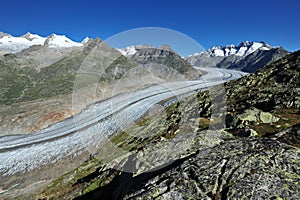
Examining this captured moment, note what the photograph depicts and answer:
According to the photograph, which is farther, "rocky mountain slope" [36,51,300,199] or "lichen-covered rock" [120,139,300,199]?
"rocky mountain slope" [36,51,300,199]

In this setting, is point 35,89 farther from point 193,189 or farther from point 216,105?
point 193,189

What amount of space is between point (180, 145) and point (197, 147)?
1.84 m

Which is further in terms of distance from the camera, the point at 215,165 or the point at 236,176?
the point at 215,165

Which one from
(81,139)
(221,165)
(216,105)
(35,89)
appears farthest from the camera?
(35,89)

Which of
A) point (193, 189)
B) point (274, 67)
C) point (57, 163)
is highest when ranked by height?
point (274, 67)

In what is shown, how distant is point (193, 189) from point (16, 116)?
10464 centimetres

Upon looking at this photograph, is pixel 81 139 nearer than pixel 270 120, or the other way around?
pixel 270 120

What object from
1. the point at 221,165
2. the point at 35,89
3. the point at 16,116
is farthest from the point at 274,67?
the point at 35,89

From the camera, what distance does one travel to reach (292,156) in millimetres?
15156

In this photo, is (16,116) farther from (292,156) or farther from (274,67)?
(292,156)

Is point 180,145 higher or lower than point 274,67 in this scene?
lower

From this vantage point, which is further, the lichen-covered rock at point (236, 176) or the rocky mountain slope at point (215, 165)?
the rocky mountain slope at point (215, 165)

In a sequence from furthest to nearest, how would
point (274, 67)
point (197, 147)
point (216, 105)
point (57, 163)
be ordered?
1. point (274, 67)
2. point (57, 163)
3. point (216, 105)
4. point (197, 147)

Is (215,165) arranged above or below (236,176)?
above
